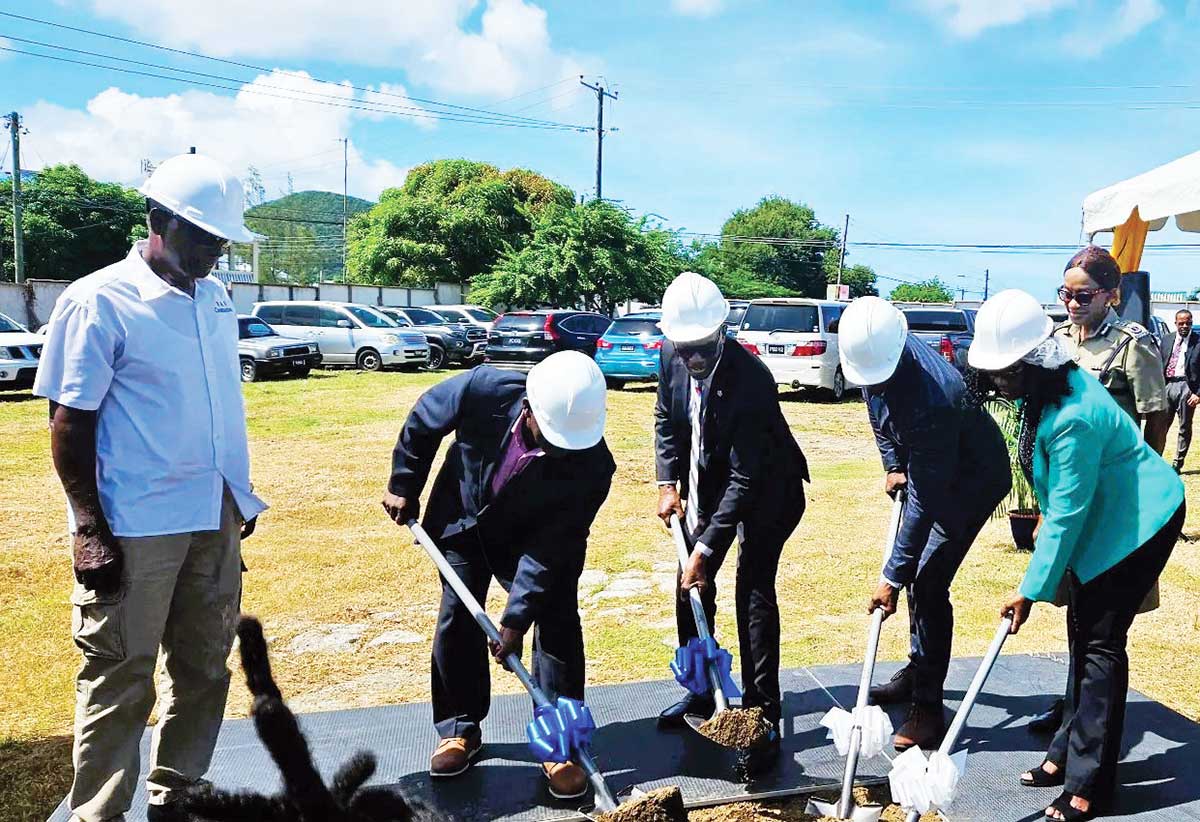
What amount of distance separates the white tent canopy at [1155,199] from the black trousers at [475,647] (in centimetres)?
414

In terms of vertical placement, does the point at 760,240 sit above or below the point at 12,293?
above

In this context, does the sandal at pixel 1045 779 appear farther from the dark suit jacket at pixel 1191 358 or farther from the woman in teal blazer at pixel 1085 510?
the dark suit jacket at pixel 1191 358

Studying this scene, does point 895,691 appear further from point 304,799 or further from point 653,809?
point 304,799

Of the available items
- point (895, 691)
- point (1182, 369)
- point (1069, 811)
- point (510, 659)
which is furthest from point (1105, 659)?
point (1182, 369)

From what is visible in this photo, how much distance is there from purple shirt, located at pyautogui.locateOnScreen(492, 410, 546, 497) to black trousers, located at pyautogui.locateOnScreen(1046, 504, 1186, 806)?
1878mm

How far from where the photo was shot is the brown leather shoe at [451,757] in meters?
3.35

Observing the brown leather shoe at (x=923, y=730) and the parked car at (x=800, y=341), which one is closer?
the brown leather shoe at (x=923, y=730)

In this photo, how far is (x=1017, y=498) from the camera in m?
6.59

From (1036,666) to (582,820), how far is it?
2.61 meters

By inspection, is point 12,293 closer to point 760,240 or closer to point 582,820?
point 582,820

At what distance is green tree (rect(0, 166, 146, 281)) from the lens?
4250 centimetres

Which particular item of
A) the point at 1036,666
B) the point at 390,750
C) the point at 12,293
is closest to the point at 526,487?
the point at 390,750

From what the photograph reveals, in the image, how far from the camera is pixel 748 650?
3541 millimetres

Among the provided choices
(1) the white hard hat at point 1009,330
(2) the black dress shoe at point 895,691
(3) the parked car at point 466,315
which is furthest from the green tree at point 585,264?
(1) the white hard hat at point 1009,330
